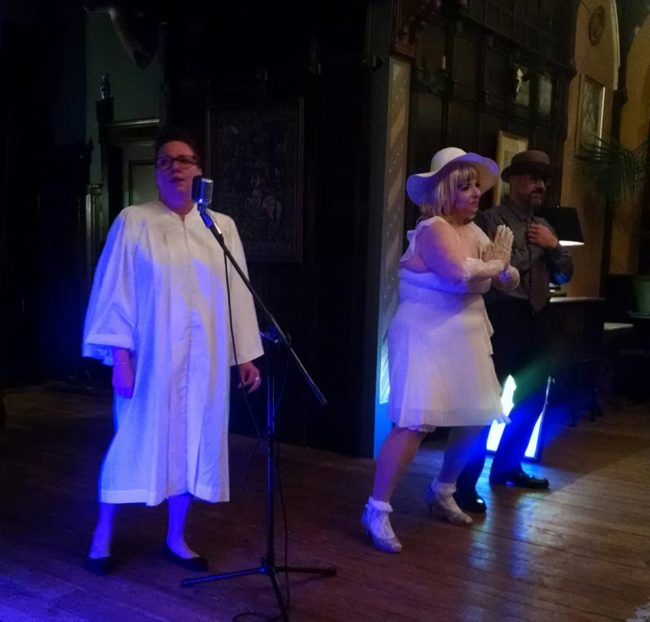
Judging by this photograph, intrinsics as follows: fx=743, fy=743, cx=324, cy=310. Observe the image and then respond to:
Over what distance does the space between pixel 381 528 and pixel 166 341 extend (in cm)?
108

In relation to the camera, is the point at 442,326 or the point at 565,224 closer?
the point at 442,326

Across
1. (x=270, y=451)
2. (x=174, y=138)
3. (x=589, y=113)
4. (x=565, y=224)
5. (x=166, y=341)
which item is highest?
(x=589, y=113)

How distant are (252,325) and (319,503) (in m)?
1.07

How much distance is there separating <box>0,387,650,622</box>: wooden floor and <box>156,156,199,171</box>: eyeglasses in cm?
136

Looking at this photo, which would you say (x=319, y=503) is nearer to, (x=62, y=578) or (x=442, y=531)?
(x=442, y=531)

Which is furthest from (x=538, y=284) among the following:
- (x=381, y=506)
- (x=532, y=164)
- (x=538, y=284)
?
(x=381, y=506)

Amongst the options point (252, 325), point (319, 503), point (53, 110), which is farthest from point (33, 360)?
point (252, 325)

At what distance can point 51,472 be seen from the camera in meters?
3.67

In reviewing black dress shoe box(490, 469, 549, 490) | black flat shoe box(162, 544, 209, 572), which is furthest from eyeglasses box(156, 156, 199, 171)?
black dress shoe box(490, 469, 549, 490)

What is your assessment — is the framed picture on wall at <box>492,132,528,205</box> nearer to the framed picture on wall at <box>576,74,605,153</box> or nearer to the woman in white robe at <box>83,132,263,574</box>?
the framed picture on wall at <box>576,74,605,153</box>

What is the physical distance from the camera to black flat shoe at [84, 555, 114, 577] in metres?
2.51

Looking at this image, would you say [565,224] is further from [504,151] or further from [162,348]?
[162,348]

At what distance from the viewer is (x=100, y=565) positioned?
8.26ft

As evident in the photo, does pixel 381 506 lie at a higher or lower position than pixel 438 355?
lower
